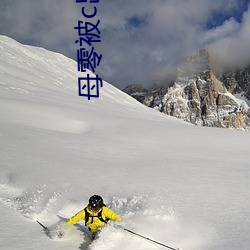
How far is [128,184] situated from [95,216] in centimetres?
247

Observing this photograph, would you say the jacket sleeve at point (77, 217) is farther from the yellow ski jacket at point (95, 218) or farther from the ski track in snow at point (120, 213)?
the ski track in snow at point (120, 213)

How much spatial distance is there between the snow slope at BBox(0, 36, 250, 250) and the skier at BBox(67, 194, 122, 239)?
0.21m

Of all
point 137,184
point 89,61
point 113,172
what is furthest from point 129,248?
point 89,61

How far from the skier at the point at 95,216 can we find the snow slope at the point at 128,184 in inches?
8.3

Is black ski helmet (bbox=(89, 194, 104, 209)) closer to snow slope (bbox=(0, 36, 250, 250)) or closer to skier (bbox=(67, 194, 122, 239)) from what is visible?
skier (bbox=(67, 194, 122, 239))

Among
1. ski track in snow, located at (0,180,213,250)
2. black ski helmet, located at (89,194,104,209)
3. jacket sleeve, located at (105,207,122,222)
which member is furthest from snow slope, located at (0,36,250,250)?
black ski helmet, located at (89,194,104,209)

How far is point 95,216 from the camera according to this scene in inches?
231

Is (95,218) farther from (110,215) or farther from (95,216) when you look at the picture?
(110,215)

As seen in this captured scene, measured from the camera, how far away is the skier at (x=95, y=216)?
5.76 m

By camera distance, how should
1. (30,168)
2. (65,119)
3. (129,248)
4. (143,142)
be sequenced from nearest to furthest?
(129,248), (30,168), (143,142), (65,119)

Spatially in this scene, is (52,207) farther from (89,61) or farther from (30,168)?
(89,61)

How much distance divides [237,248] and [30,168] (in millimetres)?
6415

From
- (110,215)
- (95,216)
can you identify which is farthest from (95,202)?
(110,215)

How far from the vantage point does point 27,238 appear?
530cm
